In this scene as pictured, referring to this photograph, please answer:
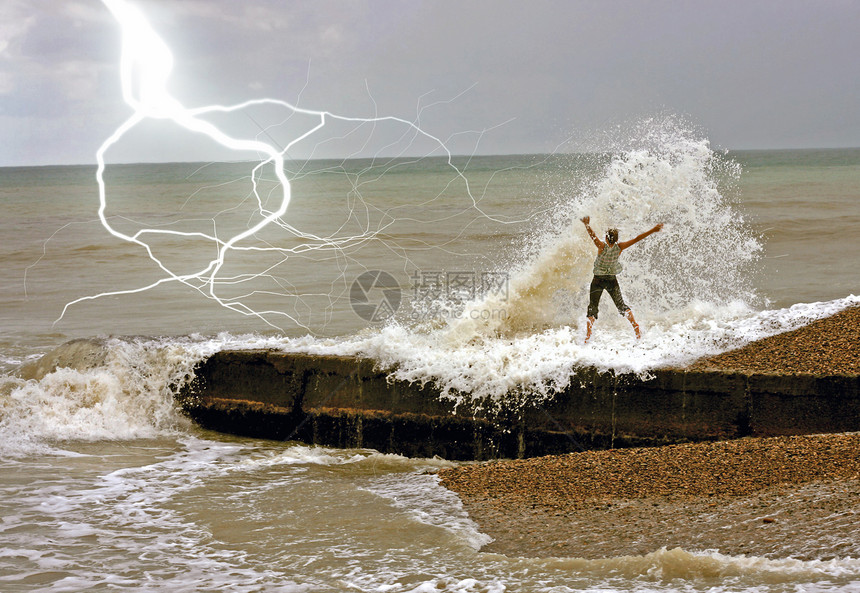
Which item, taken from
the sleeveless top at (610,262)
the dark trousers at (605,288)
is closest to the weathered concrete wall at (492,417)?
the dark trousers at (605,288)

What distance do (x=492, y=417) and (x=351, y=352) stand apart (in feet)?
5.32

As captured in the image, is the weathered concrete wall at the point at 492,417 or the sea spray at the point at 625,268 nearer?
the weathered concrete wall at the point at 492,417

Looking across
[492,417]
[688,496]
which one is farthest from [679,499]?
[492,417]

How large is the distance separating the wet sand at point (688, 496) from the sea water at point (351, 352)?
19 centimetres

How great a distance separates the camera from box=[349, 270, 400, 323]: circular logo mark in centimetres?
1305

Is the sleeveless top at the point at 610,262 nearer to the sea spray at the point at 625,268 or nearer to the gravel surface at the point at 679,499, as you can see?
the sea spray at the point at 625,268

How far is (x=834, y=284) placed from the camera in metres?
13.9

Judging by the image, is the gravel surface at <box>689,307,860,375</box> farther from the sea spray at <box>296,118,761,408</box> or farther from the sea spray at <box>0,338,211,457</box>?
the sea spray at <box>0,338,211,457</box>

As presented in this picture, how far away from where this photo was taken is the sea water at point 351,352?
4.39m

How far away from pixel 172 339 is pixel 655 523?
20.8 ft

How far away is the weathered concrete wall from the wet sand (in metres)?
0.29

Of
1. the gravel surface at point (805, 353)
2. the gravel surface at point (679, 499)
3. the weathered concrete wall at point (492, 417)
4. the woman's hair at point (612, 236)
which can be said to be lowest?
the gravel surface at point (679, 499)

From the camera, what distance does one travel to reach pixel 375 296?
14961mm

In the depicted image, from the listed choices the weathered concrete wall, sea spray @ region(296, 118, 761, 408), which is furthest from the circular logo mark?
the weathered concrete wall
